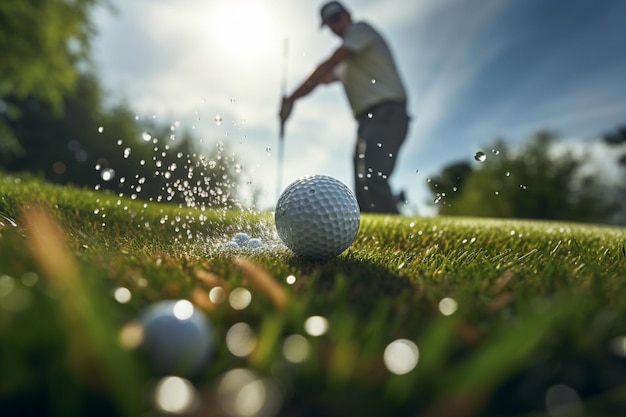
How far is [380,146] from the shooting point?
735cm

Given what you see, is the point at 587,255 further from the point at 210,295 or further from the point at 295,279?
the point at 210,295

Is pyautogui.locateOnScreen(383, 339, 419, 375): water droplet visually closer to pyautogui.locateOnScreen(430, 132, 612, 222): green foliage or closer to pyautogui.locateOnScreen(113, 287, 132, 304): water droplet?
pyautogui.locateOnScreen(113, 287, 132, 304): water droplet

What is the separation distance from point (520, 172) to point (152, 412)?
30.5 meters

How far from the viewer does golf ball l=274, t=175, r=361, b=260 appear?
2859 mm

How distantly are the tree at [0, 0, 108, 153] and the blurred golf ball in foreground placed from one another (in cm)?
1647

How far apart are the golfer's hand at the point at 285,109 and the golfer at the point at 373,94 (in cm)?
87

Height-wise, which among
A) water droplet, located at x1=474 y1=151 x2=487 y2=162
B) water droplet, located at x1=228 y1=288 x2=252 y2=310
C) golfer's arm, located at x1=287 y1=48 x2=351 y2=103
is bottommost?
water droplet, located at x1=228 y1=288 x2=252 y2=310

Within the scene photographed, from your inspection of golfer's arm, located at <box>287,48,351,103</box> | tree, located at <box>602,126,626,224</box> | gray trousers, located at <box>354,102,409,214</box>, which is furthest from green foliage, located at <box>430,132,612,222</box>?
golfer's arm, located at <box>287,48,351,103</box>

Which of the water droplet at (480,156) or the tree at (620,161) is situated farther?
the tree at (620,161)

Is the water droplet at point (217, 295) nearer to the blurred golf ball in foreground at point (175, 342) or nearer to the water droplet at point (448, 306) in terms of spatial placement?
the blurred golf ball in foreground at point (175, 342)

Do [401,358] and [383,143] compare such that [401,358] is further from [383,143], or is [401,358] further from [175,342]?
[383,143]

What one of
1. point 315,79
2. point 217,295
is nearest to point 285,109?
point 315,79

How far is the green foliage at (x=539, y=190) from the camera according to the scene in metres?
27.0

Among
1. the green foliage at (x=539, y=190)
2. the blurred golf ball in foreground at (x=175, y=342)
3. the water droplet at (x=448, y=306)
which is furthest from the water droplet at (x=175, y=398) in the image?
the green foliage at (x=539, y=190)
